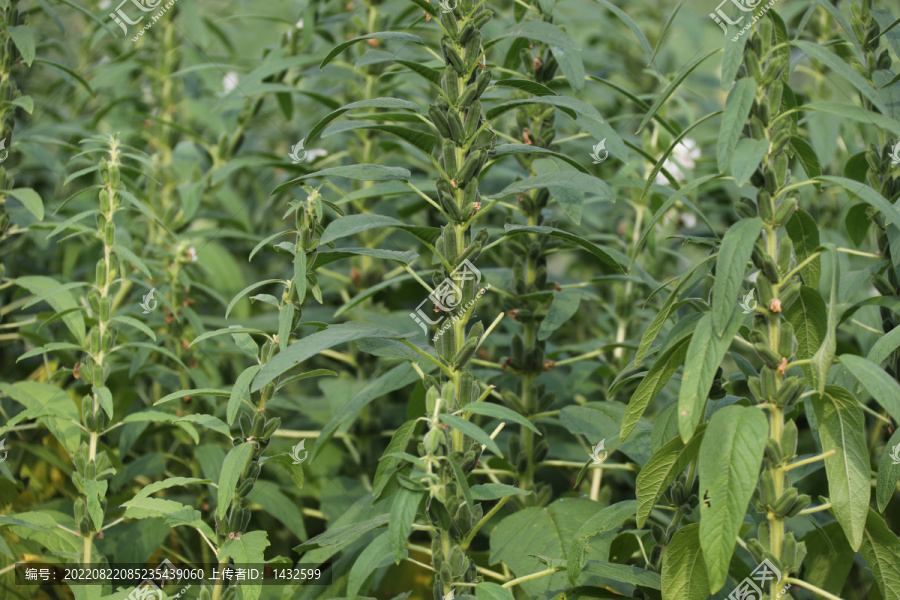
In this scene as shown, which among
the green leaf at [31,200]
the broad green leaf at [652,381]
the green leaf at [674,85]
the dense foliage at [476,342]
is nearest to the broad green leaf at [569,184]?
the dense foliage at [476,342]

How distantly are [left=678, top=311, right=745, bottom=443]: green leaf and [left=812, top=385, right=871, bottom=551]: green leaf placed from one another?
14 cm

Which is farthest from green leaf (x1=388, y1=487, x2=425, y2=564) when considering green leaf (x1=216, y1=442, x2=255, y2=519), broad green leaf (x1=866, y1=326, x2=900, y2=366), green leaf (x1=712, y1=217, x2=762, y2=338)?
broad green leaf (x1=866, y1=326, x2=900, y2=366)

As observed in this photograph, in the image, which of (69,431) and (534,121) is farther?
(534,121)

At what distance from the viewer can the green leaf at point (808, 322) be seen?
805mm

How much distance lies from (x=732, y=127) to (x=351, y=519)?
0.74 m

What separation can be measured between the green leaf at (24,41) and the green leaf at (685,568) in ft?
3.68

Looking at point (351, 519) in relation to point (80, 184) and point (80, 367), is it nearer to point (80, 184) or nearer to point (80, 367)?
point (80, 367)

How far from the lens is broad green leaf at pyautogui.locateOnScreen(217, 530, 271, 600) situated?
0.84 metres

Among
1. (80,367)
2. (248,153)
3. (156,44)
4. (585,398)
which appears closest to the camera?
(80,367)

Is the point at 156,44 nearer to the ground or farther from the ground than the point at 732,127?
farther from the ground

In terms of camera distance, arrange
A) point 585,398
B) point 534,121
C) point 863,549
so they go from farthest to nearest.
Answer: point 585,398
point 534,121
point 863,549

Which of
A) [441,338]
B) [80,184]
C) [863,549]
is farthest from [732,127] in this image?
[80,184]

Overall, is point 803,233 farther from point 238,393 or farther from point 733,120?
point 238,393

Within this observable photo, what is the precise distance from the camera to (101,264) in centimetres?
104
